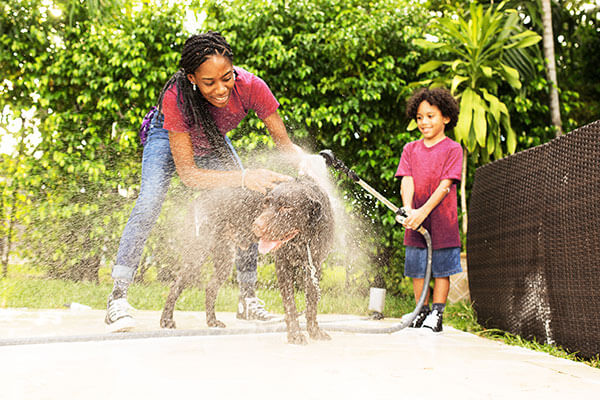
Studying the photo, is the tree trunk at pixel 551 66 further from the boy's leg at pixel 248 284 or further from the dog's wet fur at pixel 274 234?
the dog's wet fur at pixel 274 234

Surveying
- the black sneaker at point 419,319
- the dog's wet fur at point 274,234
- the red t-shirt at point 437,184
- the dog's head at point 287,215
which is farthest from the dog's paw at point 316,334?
the red t-shirt at point 437,184

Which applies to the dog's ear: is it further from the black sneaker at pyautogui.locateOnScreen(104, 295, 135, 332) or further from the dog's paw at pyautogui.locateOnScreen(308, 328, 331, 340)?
the black sneaker at pyautogui.locateOnScreen(104, 295, 135, 332)

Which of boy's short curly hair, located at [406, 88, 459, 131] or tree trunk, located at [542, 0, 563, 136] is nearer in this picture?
boy's short curly hair, located at [406, 88, 459, 131]

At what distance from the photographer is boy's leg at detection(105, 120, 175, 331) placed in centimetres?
273

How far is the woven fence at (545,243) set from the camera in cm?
203

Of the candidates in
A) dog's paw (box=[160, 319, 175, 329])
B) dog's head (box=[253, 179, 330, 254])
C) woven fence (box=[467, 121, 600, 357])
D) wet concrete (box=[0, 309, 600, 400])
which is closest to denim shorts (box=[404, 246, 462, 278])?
woven fence (box=[467, 121, 600, 357])

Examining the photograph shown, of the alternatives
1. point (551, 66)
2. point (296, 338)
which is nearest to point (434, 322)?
point (296, 338)

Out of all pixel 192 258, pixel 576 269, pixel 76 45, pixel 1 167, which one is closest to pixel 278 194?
pixel 192 258

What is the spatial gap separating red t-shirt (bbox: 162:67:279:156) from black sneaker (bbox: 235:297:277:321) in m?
1.18

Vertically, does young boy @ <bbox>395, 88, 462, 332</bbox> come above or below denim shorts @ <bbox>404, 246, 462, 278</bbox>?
above

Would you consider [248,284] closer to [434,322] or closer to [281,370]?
[434,322]

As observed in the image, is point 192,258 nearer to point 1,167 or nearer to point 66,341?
point 66,341

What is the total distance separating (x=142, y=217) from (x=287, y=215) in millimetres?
1055

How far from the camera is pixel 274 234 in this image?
7.11 feet
